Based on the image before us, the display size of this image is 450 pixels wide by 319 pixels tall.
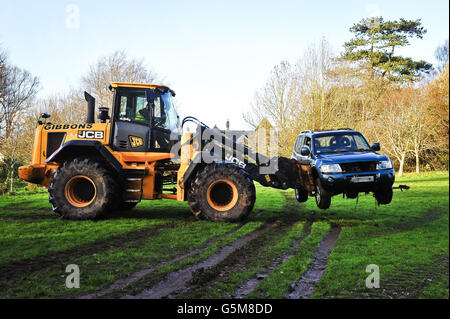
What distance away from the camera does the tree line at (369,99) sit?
2025 centimetres

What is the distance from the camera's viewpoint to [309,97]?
809 inches

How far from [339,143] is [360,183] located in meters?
2.05

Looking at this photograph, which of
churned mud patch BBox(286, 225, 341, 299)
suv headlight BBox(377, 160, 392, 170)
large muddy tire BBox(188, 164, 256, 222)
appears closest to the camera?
churned mud patch BBox(286, 225, 341, 299)

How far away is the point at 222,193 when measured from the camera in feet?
31.9

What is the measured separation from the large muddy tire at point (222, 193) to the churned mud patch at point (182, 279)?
1.94m

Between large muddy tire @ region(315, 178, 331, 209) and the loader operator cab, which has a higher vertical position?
the loader operator cab

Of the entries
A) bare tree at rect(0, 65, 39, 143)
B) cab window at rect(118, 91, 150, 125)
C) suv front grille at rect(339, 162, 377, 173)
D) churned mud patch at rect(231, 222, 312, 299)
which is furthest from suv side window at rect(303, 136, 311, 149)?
bare tree at rect(0, 65, 39, 143)

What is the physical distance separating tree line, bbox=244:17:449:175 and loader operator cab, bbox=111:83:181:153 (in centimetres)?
1002

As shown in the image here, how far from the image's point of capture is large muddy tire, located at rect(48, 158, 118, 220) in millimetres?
9875

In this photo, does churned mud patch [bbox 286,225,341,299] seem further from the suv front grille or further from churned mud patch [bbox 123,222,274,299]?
the suv front grille

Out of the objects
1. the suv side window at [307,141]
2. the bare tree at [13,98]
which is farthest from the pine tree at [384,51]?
the bare tree at [13,98]

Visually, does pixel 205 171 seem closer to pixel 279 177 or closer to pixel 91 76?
pixel 279 177

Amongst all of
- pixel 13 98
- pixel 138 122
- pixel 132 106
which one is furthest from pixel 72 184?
pixel 13 98

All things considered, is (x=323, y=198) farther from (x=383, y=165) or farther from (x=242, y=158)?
(x=242, y=158)
